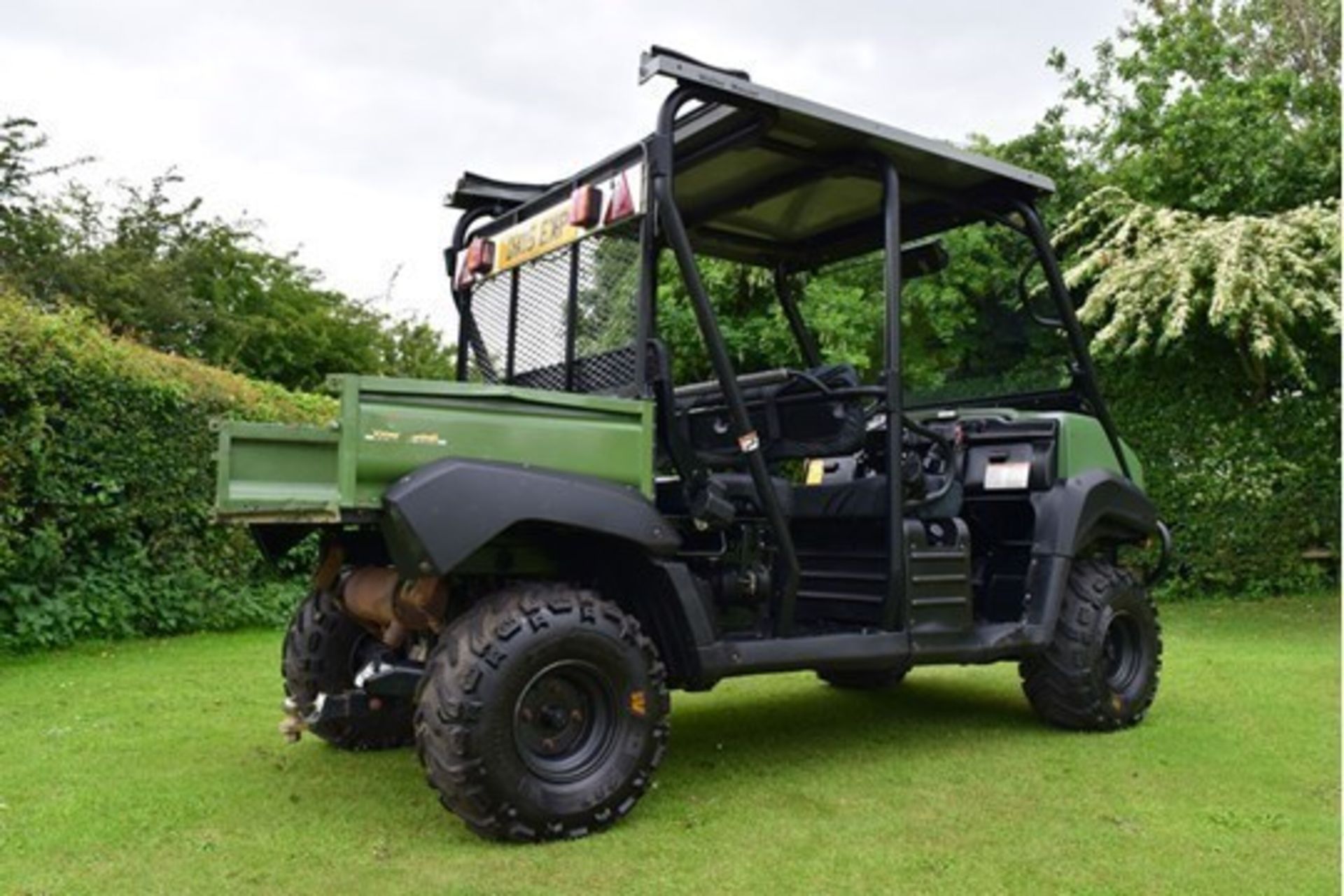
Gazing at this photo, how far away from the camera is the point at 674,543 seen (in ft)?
12.6

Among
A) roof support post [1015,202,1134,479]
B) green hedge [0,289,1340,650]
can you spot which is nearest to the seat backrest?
roof support post [1015,202,1134,479]

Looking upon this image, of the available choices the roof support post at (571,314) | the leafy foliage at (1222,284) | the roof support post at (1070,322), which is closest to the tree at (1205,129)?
the leafy foliage at (1222,284)

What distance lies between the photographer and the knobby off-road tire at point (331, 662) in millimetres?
4648

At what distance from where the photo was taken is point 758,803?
3.98 meters

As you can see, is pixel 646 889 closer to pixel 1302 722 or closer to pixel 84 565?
pixel 1302 722

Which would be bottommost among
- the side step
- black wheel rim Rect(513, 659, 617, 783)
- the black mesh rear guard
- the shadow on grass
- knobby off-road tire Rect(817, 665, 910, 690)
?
the shadow on grass

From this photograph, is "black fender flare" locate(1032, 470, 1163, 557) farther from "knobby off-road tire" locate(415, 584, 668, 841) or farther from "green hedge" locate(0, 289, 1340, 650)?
"green hedge" locate(0, 289, 1340, 650)

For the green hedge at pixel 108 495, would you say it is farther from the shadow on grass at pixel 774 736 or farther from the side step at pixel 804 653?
the side step at pixel 804 653

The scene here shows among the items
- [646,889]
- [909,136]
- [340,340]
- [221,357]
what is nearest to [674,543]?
[646,889]

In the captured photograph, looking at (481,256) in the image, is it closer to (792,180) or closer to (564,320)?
(564,320)

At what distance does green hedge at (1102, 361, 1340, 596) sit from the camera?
10.4m

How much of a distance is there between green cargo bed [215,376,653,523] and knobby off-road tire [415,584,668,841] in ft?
1.50

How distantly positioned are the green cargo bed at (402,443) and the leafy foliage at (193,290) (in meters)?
10.9

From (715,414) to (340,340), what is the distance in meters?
17.1
